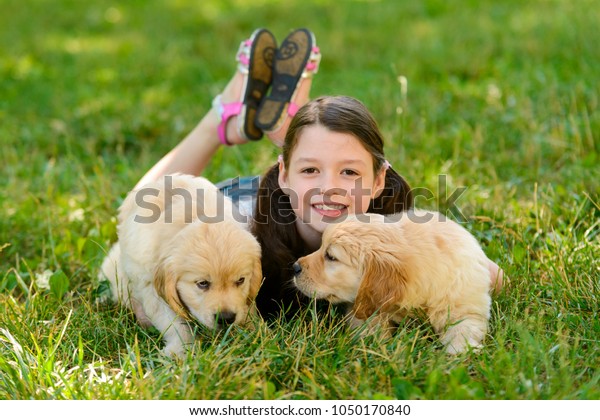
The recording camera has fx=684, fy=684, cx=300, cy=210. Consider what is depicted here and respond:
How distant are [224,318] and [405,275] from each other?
80cm

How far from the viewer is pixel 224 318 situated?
2965 millimetres

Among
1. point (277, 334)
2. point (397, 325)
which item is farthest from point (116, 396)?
point (397, 325)

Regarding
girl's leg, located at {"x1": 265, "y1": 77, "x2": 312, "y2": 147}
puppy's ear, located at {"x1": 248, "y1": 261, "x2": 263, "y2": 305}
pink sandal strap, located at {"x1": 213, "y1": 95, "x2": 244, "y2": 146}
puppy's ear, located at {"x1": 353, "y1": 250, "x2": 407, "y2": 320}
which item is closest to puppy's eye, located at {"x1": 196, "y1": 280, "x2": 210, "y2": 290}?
puppy's ear, located at {"x1": 248, "y1": 261, "x2": 263, "y2": 305}

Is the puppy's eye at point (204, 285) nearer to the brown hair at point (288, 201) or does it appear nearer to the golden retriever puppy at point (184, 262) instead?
the golden retriever puppy at point (184, 262)

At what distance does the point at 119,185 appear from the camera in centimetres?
483

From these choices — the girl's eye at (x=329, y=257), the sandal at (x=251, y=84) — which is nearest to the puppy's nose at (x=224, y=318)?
the girl's eye at (x=329, y=257)

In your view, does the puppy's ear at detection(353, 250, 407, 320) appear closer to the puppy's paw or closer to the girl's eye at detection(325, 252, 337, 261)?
the girl's eye at detection(325, 252, 337, 261)

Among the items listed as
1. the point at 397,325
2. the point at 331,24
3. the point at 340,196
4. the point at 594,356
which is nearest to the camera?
the point at 594,356

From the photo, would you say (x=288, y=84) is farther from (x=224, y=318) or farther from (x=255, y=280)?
(x=224, y=318)

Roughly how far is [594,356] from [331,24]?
24.3 ft

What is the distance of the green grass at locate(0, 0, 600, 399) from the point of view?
261 centimetres

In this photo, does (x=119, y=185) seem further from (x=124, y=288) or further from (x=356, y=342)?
(x=356, y=342)

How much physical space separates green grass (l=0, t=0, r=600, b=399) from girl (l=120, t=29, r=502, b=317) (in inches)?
17.2

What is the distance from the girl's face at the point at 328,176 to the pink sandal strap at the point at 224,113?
1.09 metres
